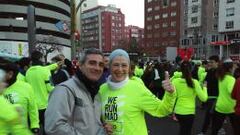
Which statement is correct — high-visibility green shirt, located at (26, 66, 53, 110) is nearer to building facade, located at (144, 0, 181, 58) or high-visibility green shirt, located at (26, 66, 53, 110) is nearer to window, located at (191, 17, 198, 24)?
window, located at (191, 17, 198, 24)

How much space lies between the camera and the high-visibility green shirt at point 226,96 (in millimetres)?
7238

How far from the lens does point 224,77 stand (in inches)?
289

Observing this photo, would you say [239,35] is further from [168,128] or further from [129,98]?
[129,98]

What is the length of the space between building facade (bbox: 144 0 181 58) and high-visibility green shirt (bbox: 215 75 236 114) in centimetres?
9284

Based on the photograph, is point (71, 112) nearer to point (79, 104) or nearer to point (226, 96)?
point (79, 104)

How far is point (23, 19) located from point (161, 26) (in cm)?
4602

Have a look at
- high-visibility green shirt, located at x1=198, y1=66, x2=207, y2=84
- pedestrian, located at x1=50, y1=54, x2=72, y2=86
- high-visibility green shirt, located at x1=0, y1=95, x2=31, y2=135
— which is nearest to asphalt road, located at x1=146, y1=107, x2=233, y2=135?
high-visibility green shirt, located at x1=198, y1=66, x2=207, y2=84

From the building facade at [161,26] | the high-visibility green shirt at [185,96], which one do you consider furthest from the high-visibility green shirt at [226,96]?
the building facade at [161,26]

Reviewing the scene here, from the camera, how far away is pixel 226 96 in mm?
7426

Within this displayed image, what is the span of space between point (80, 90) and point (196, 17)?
80.8 metres

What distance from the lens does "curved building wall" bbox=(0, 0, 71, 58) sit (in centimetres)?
7006

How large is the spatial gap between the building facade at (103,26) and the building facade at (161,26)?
38101 millimetres

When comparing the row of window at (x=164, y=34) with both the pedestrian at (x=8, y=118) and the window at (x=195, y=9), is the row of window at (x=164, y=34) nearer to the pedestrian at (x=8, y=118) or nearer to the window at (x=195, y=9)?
the window at (x=195, y=9)

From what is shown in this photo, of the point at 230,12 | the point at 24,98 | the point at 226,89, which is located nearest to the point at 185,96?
the point at 226,89
